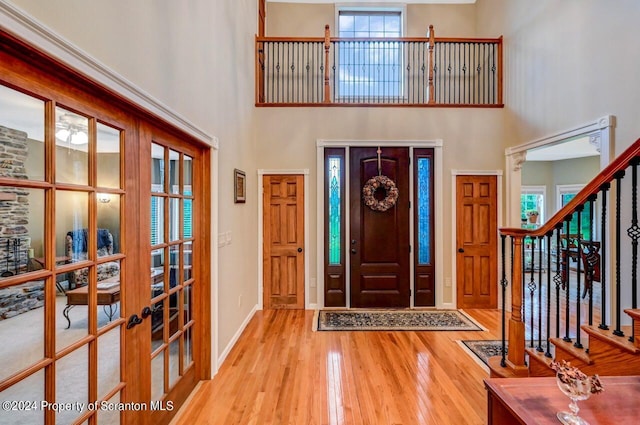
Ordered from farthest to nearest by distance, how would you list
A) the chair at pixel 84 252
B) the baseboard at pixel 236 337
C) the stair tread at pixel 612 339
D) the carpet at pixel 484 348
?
the carpet at pixel 484 348 < the baseboard at pixel 236 337 < the stair tread at pixel 612 339 < the chair at pixel 84 252

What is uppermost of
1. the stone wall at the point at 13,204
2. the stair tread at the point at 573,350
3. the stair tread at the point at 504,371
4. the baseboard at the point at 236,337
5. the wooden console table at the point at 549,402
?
the stone wall at the point at 13,204

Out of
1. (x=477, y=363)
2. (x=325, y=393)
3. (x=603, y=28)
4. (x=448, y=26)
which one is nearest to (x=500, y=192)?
(x=603, y=28)

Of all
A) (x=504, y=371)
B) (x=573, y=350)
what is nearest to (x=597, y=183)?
(x=573, y=350)

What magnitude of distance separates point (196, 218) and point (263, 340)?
178cm

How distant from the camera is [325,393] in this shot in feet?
8.43

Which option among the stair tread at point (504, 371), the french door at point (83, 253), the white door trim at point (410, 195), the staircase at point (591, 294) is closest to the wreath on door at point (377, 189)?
the white door trim at point (410, 195)

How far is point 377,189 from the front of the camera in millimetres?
4719

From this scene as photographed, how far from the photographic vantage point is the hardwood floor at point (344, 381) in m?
2.30

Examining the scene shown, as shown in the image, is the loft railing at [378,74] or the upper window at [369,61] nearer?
the loft railing at [378,74]

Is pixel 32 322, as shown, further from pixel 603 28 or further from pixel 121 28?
pixel 603 28

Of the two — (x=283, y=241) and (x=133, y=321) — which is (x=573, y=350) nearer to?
(x=133, y=321)

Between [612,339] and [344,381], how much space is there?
1.93 metres

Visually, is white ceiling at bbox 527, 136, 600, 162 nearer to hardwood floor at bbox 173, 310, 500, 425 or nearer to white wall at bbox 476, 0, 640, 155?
white wall at bbox 476, 0, 640, 155

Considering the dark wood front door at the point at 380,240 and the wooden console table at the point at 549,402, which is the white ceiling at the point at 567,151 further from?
the wooden console table at the point at 549,402
